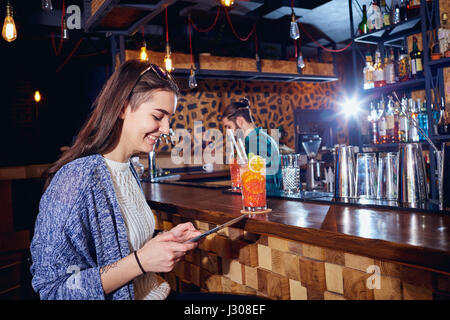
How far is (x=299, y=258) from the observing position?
121 cm

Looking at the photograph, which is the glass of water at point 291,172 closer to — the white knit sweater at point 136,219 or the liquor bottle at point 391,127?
the white knit sweater at point 136,219

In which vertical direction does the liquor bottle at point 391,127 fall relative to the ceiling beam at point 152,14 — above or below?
below

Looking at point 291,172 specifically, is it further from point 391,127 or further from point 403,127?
point 391,127

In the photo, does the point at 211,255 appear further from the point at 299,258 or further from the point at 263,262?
the point at 299,258

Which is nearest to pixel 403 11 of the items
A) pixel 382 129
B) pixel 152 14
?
pixel 382 129

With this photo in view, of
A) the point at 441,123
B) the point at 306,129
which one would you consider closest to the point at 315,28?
the point at 306,129

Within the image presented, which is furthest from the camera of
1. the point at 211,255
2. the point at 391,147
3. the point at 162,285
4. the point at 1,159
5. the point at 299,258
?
the point at 1,159

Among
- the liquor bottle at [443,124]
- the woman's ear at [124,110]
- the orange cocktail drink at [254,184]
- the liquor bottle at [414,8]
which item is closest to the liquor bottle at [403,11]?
the liquor bottle at [414,8]

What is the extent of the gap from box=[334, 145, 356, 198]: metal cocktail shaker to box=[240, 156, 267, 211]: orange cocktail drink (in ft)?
1.21

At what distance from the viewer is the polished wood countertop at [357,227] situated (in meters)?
0.80

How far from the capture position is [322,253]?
1.14 meters

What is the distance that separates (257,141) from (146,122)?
5.90 feet

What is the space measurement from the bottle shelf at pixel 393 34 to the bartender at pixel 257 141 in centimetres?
154
